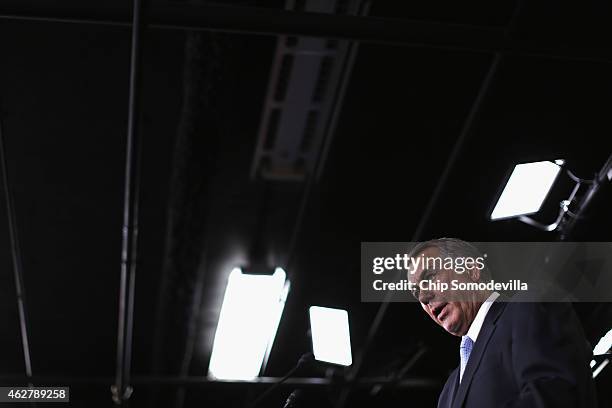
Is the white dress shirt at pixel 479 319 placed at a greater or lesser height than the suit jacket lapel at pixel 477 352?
greater

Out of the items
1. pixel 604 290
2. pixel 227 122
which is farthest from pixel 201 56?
pixel 604 290

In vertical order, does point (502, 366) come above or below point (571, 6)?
below

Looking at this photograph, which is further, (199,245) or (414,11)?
(199,245)

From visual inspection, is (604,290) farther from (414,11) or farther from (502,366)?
(502,366)

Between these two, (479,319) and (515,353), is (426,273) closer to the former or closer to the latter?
(479,319)

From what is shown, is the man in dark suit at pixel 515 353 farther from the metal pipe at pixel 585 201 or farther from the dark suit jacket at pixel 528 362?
the metal pipe at pixel 585 201

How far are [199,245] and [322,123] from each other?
95 centimetres

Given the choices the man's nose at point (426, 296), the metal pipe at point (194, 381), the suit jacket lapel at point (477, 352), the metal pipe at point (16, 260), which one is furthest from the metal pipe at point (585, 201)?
the metal pipe at point (16, 260)

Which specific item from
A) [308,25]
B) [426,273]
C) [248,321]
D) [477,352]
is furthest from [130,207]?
[477,352]

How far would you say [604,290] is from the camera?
3102 mm

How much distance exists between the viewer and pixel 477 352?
5.56 feet

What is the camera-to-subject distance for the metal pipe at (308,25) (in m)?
2.59

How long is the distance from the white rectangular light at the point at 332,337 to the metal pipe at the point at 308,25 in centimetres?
108

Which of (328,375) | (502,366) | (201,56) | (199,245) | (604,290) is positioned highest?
(201,56)
